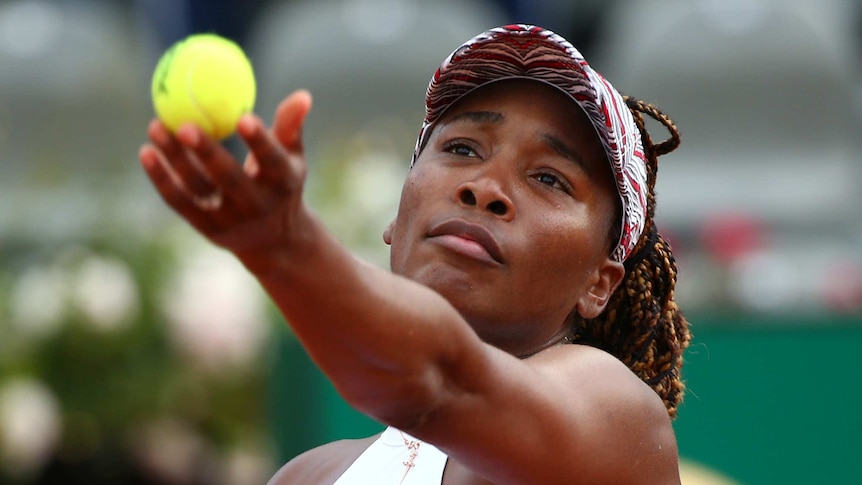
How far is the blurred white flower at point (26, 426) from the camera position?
4957 millimetres

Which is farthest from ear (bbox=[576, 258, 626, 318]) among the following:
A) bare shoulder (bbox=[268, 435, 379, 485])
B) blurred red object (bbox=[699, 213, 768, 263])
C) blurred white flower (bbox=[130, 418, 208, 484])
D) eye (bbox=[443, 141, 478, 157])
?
blurred red object (bbox=[699, 213, 768, 263])

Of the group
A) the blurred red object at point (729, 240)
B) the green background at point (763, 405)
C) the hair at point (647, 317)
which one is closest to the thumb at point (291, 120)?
the hair at point (647, 317)

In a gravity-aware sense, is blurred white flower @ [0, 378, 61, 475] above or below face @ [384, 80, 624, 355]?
below

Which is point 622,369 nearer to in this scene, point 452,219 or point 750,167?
point 452,219

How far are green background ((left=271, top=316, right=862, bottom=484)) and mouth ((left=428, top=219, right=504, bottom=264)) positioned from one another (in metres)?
2.33

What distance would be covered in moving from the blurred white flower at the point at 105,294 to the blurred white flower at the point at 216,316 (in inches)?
5.7

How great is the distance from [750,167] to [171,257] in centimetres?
437

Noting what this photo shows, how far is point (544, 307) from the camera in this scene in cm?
245

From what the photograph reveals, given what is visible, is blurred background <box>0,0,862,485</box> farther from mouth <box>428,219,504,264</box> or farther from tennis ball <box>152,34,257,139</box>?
tennis ball <box>152,34,257,139</box>

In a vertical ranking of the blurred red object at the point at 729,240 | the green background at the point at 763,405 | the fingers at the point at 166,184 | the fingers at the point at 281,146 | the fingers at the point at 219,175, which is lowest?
the fingers at the point at 166,184

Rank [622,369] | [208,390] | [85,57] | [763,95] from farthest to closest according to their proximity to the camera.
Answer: [85,57], [763,95], [208,390], [622,369]

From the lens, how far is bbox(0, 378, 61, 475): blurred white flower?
4.96 meters

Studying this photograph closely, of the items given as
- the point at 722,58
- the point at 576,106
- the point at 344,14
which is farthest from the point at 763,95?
the point at 576,106

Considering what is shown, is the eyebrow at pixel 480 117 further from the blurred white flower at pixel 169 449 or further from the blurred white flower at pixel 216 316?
the blurred white flower at pixel 169 449
